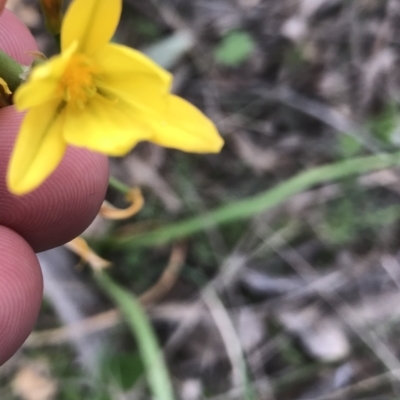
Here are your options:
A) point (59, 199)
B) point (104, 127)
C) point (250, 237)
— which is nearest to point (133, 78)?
point (104, 127)

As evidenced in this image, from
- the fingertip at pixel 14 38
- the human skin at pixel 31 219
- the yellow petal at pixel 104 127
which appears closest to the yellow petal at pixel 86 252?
the human skin at pixel 31 219

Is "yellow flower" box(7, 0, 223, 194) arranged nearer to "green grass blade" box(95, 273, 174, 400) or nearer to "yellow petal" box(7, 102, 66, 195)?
"yellow petal" box(7, 102, 66, 195)

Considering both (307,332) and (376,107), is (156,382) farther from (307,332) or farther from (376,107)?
(376,107)

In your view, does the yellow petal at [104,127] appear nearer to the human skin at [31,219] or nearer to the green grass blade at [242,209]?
the human skin at [31,219]

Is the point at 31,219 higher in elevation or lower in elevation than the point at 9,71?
lower

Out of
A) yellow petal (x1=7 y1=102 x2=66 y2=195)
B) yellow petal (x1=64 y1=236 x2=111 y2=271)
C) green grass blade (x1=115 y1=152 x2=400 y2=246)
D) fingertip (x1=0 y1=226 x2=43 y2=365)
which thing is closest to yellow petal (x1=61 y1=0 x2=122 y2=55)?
yellow petal (x1=7 y1=102 x2=66 y2=195)

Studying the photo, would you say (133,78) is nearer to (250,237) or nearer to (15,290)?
(15,290)

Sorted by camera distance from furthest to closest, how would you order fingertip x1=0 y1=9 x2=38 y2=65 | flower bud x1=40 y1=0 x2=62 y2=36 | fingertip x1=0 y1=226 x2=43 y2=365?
fingertip x1=0 y1=9 x2=38 y2=65 → fingertip x1=0 y1=226 x2=43 y2=365 → flower bud x1=40 y1=0 x2=62 y2=36
